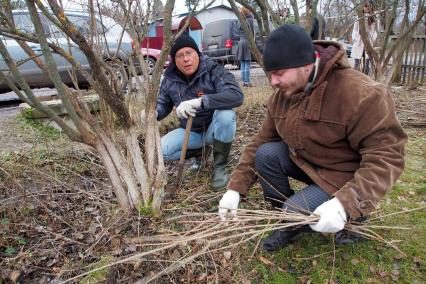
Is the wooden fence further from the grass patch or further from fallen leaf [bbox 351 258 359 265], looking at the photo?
the grass patch

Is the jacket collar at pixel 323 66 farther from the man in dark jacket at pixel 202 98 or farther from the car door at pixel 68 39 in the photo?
the car door at pixel 68 39

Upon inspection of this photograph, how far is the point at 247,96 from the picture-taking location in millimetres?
5473

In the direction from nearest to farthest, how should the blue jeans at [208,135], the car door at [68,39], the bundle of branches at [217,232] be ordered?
the bundle of branches at [217,232] < the car door at [68,39] < the blue jeans at [208,135]

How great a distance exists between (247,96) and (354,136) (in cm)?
388

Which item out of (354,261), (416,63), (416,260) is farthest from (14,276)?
(416,63)

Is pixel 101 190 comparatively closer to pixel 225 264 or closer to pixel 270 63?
pixel 225 264

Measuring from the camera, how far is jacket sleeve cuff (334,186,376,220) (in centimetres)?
158

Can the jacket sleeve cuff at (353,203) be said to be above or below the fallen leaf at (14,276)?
above

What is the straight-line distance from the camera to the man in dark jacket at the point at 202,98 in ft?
8.68

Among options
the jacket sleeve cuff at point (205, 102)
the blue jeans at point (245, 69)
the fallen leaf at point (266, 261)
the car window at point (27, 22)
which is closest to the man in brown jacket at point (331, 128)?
the fallen leaf at point (266, 261)

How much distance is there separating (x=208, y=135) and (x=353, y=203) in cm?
155

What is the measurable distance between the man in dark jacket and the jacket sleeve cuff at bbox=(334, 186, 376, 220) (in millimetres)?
1238

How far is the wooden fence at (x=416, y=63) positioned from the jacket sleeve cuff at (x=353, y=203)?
693 centimetres

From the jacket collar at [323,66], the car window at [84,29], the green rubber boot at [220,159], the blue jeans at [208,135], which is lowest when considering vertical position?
the green rubber boot at [220,159]
